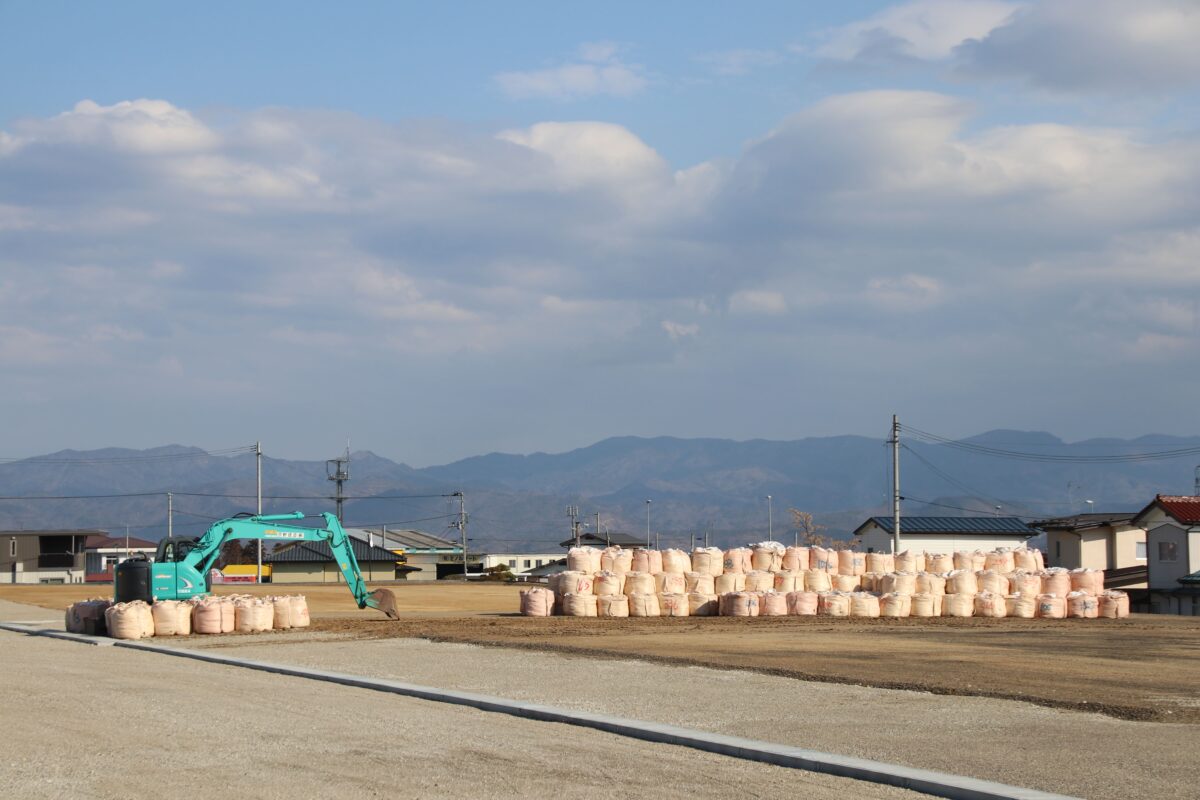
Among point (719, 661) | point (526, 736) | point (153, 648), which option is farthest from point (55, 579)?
point (526, 736)

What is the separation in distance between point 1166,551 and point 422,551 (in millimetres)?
116462

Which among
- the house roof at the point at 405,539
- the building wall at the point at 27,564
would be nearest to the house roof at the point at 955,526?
the building wall at the point at 27,564

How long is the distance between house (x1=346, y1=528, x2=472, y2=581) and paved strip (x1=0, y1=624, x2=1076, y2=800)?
396 feet

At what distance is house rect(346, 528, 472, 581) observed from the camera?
150 m

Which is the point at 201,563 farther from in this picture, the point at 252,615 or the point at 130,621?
the point at 130,621

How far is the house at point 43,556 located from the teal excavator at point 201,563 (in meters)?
90.3

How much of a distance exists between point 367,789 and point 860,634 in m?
25.6

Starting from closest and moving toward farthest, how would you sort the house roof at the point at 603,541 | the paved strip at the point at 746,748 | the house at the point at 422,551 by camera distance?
the paved strip at the point at 746,748
the house at the point at 422,551
the house roof at the point at 603,541

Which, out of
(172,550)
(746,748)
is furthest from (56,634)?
(746,748)

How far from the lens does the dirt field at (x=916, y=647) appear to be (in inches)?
858

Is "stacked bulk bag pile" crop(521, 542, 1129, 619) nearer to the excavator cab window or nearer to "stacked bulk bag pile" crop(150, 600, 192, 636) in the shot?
the excavator cab window

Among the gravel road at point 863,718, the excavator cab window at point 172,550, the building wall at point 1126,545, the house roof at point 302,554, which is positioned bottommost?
the house roof at point 302,554

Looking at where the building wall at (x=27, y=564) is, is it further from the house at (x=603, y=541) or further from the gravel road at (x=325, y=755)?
the gravel road at (x=325, y=755)

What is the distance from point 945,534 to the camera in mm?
90938
